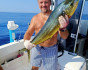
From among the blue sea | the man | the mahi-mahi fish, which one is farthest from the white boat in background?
the mahi-mahi fish

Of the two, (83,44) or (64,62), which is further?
(83,44)

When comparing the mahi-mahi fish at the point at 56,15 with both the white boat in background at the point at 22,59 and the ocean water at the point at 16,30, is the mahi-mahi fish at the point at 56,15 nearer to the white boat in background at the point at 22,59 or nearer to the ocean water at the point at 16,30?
the white boat in background at the point at 22,59

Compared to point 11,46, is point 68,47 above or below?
below

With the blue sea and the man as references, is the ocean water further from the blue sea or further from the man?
the man

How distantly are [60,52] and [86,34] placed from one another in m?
1.03

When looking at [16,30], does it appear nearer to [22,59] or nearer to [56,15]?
[22,59]

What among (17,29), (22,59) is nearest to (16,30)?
(17,29)

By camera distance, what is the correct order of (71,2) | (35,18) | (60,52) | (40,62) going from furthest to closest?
(60,52)
(40,62)
(35,18)
(71,2)

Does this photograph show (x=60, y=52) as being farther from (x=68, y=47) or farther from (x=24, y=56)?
(x=24, y=56)

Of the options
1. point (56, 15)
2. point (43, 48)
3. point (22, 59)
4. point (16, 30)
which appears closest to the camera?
point (56, 15)

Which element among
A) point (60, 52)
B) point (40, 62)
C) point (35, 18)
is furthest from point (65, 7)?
point (60, 52)

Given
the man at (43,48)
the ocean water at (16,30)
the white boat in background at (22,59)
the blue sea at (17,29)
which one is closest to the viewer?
the man at (43,48)

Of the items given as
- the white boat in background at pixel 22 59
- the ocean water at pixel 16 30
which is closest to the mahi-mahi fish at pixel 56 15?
the white boat in background at pixel 22 59

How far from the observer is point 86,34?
9.66 feet
